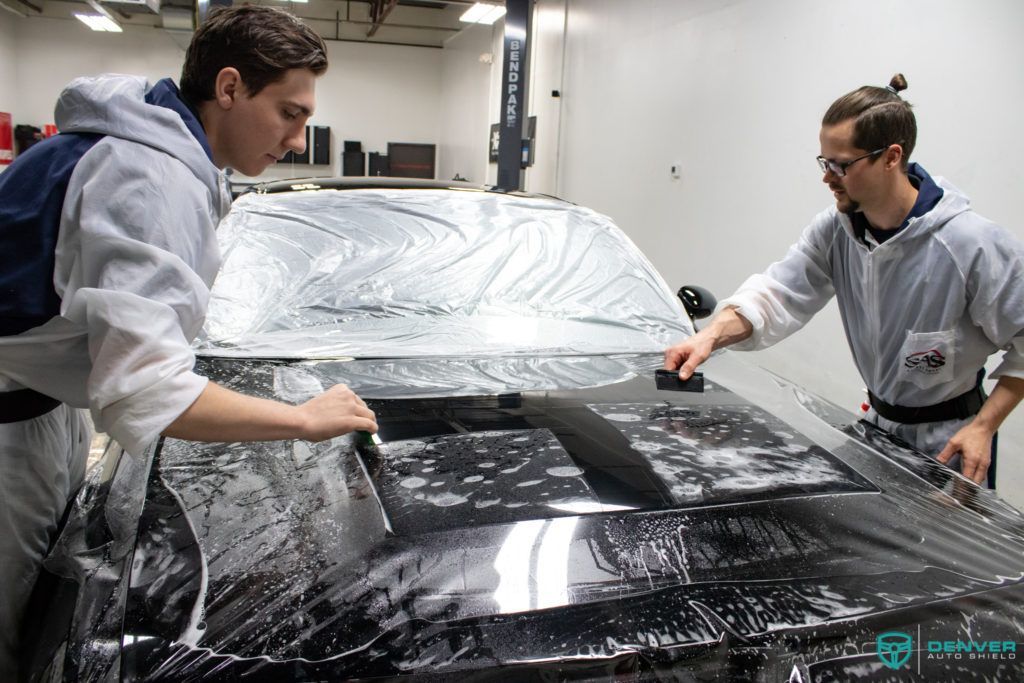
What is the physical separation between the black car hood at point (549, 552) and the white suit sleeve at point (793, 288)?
0.53 metres

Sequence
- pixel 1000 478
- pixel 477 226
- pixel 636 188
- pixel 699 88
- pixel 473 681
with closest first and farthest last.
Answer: pixel 473 681 → pixel 477 226 → pixel 1000 478 → pixel 699 88 → pixel 636 188

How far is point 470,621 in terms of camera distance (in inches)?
33.0

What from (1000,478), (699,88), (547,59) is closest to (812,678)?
(1000,478)

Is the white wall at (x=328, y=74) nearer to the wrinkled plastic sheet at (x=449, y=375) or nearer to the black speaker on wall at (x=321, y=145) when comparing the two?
the black speaker on wall at (x=321, y=145)

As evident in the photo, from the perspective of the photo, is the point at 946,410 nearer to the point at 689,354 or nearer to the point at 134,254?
the point at 689,354

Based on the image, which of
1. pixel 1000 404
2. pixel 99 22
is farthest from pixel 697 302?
pixel 99 22

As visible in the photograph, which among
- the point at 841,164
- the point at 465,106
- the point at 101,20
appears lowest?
the point at 841,164

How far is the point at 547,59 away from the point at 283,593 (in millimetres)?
8810

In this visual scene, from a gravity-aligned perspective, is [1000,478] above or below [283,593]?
below

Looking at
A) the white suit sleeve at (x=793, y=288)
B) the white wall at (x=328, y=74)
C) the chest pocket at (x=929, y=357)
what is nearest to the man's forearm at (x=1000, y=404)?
Answer: the chest pocket at (x=929, y=357)

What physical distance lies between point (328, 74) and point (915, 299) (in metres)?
14.4

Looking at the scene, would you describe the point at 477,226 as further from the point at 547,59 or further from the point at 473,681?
the point at 547,59

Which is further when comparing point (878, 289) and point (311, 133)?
point (311, 133)

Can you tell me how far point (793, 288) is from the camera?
1.97m
